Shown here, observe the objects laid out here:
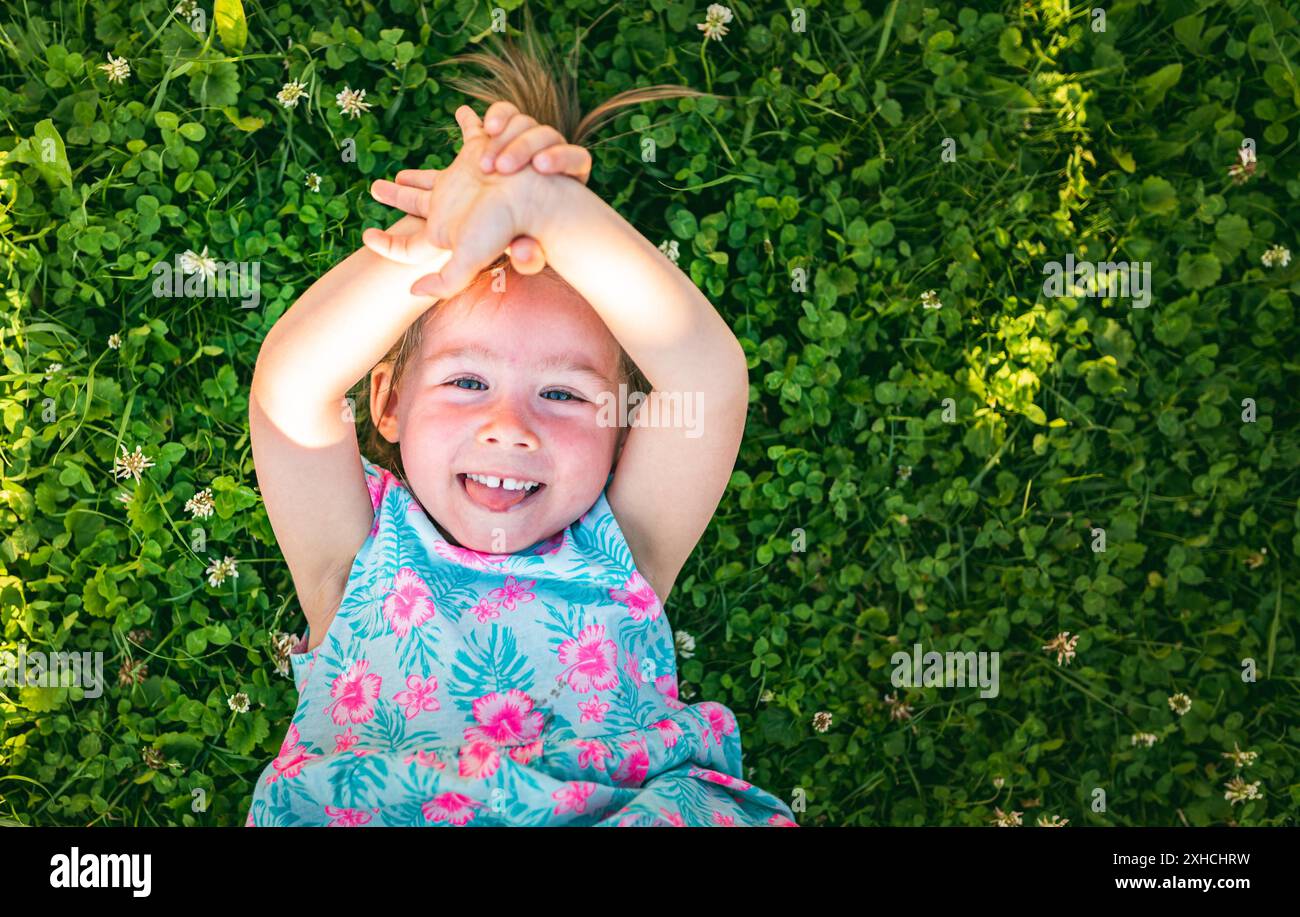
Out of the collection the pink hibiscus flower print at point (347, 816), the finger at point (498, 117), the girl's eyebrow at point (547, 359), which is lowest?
the pink hibiscus flower print at point (347, 816)

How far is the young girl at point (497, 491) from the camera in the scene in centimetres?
164

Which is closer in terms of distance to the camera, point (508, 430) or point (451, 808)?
point (451, 808)

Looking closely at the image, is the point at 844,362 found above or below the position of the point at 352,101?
below

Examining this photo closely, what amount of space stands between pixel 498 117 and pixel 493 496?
21.7 inches

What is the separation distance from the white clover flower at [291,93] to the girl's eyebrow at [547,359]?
0.64 m

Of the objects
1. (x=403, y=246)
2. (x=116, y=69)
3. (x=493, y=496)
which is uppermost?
(x=116, y=69)

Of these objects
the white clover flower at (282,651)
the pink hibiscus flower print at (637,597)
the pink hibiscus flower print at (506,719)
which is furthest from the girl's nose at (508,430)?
the white clover flower at (282,651)

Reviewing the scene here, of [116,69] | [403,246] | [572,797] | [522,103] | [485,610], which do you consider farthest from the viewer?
[116,69]

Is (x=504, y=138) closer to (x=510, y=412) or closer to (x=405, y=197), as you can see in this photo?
(x=405, y=197)

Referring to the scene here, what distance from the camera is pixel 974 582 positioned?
212 cm

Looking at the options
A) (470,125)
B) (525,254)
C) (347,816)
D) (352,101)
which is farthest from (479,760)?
(352,101)

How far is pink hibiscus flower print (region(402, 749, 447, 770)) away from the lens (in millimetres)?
1594

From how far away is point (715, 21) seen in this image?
209cm

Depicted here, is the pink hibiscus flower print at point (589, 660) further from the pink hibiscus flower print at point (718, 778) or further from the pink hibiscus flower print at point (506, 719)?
the pink hibiscus flower print at point (718, 778)
